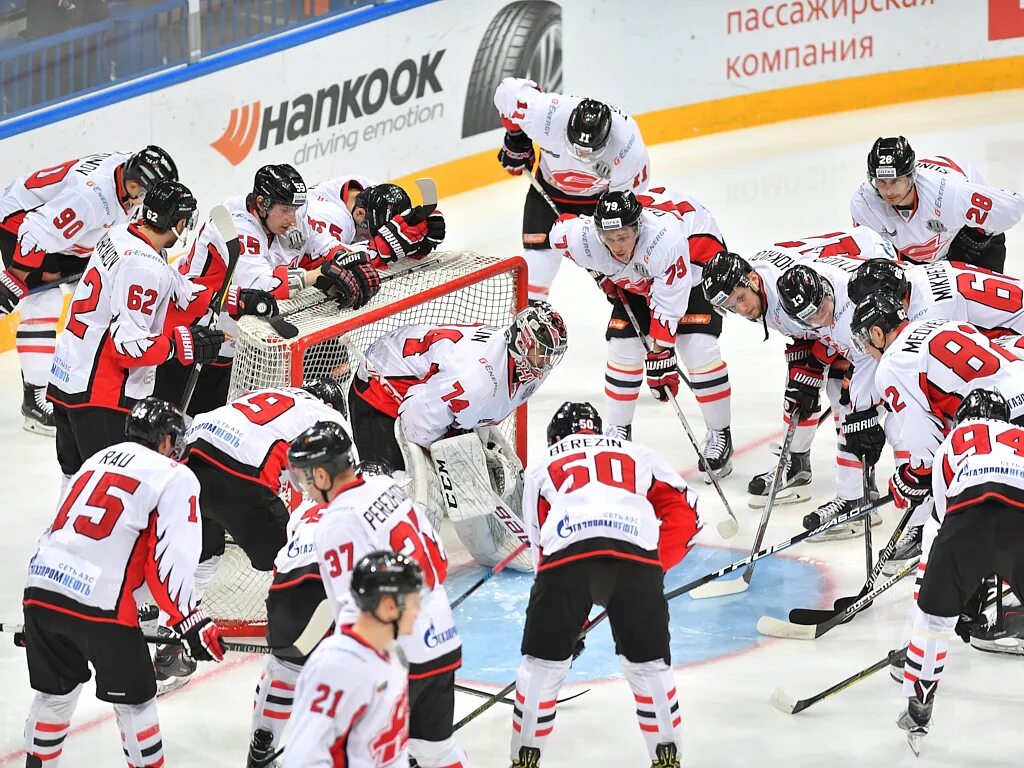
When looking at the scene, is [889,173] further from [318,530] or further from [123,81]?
[123,81]

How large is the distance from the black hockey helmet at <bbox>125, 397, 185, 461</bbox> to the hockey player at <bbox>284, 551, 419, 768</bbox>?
103 cm

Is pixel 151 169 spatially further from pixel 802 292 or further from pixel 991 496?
pixel 991 496

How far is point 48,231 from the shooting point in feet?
20.5

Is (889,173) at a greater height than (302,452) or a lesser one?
lesser

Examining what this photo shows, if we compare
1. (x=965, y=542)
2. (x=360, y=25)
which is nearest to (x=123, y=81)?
(x=360, y=25)

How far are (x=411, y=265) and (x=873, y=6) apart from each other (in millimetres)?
6662

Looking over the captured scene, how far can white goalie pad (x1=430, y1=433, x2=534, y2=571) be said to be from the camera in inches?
203

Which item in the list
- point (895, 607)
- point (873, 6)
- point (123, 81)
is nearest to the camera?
point (895, 607)

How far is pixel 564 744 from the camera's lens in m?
4.34

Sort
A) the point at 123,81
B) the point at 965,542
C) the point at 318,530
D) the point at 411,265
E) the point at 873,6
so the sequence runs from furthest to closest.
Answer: the point at 873,6 → the point at 123,81 → the point at 411,265 → the point at 965,542 → the point at 318,530

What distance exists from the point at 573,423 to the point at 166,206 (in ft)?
5.48

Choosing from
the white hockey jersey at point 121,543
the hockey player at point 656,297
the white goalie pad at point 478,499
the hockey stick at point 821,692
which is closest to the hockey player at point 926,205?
the hockey player at point 656,297

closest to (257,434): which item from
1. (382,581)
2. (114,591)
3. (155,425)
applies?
(155,425)

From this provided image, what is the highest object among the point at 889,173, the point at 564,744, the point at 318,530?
the point at 318,530
